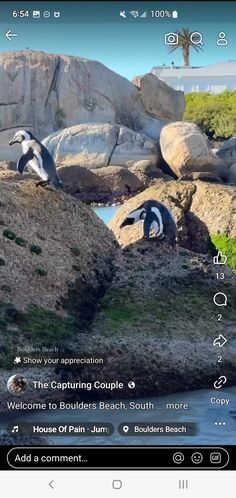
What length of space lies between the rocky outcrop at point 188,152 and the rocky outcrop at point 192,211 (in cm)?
479

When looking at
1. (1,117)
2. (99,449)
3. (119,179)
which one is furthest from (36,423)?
(1,117)

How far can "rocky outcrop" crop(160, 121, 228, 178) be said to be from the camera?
1467cm

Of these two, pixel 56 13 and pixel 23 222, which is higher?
pixel 56 13

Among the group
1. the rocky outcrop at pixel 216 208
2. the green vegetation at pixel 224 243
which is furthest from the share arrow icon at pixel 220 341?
the rocky outcrop at pixel 216 208

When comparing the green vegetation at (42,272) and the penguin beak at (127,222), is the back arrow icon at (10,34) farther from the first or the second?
the penguin beak at (127,222)

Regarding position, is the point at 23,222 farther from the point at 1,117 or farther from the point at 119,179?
the point at 1,117

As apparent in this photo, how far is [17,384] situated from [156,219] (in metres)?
2.42

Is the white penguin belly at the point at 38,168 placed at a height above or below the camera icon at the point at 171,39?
below

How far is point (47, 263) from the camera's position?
600 centimetres

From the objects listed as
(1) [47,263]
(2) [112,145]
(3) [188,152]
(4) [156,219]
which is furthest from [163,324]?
(3) [188,152]

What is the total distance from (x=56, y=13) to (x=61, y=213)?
2.54 m

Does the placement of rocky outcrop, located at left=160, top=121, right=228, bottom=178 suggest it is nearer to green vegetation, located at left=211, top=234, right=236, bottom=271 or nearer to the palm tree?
green vegetation, located at left=211, top=234, right=236, bottom=271

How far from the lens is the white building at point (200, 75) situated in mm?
4825

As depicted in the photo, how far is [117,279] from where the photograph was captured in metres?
6.40
